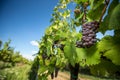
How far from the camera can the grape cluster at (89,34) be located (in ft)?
4.80

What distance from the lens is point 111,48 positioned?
138 centimetres

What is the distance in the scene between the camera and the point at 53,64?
2.70 meters

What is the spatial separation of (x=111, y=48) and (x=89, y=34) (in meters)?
0.18

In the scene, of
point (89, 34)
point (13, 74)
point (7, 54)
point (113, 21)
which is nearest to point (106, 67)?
point (89, 34)

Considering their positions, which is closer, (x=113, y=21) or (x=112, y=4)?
(x=113, y=21)

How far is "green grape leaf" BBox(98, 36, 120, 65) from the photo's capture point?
1.33 m

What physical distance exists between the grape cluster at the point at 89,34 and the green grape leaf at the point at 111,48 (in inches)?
2.6

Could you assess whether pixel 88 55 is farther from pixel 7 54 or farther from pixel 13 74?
pixel 7 54

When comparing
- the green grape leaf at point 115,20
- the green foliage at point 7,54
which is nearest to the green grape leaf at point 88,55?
the green grape leaf at point 115,20

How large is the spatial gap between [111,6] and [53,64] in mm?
1439

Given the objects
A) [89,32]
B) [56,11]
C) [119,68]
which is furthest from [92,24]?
[56,11]

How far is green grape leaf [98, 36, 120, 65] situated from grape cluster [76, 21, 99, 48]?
7cm

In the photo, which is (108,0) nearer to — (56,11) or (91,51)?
(91,51)

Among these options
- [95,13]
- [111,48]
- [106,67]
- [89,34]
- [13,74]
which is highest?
[95,13]
